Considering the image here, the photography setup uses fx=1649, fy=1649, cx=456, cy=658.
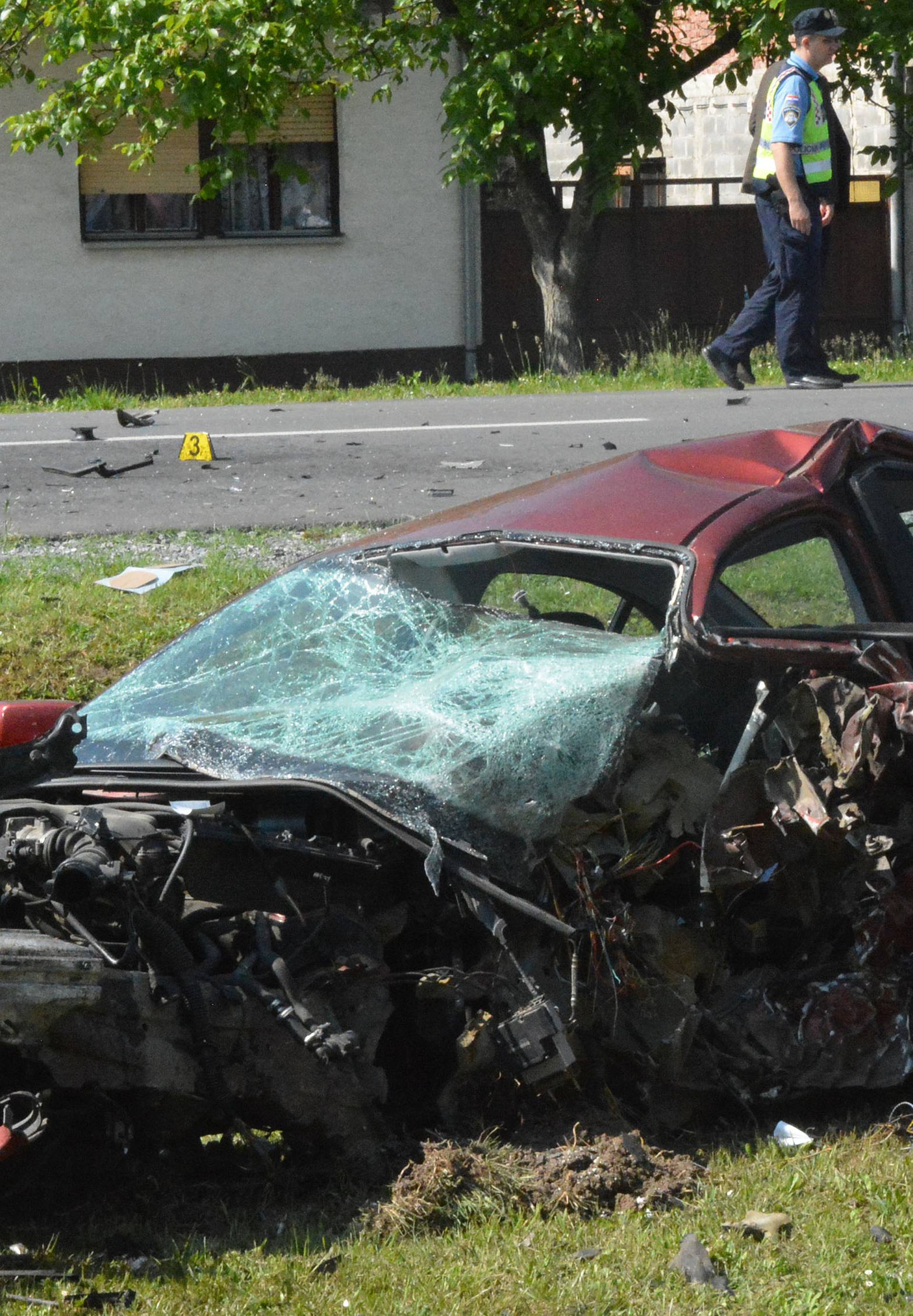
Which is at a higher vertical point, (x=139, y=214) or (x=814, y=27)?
(x=814, y=27)

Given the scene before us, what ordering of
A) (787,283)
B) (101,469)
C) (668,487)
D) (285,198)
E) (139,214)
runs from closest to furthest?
(668,487)
(101,469)
(787,283)
(139,214)
(285,198)

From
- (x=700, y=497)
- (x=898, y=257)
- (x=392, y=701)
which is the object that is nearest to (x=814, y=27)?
(x=700, y=497)

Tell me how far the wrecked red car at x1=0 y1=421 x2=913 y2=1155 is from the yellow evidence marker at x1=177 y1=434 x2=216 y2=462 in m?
6.51

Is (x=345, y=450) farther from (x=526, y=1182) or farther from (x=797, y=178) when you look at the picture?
(x=526, y=1182)

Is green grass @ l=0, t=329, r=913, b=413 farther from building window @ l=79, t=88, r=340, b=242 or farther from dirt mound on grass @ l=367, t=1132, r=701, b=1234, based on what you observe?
dirt mound on grass @ l=367, t=1132, r=701, b=1234

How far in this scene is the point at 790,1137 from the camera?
3521mm

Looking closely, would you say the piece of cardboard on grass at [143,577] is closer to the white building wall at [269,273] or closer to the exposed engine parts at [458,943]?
the exposed engine parts at [458,943]

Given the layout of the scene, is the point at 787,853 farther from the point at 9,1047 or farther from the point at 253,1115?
the point at 9,1047

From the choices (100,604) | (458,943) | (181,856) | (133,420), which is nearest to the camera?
(181,856)

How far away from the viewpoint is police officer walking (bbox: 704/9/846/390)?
34.3 ft

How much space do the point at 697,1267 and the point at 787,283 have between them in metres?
8.60

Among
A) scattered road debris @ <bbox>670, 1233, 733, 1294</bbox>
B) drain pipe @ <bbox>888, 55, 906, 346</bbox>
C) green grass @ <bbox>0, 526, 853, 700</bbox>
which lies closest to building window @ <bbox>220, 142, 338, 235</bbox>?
drain pipe @ <bbox>888, 55, 906, 346</bbox>

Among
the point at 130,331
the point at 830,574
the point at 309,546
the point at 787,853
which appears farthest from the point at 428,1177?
the point at 130,331

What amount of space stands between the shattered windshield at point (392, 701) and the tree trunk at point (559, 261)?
1402 centimetres
